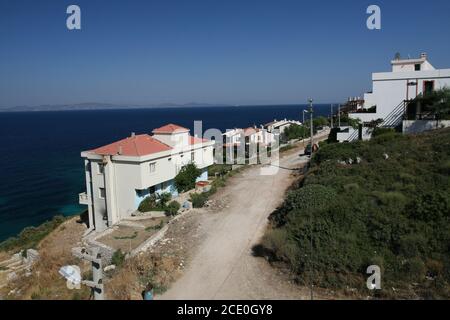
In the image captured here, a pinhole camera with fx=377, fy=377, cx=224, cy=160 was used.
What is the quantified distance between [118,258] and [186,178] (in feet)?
Answer: 41.8

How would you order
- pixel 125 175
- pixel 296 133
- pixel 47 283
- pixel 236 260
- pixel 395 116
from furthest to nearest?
pixel 296 133 → pixel 395 116 → pixel 125 175 → pixel 47 283 → pixel 236 260

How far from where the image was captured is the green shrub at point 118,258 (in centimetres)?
1525

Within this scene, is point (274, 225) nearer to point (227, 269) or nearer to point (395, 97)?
point (227, 269)

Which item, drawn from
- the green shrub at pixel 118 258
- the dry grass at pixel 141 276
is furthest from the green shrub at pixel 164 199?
the dry grass at pixel 141 276

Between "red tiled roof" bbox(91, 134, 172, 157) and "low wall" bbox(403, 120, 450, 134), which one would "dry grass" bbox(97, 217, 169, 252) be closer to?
"red tiled roof" bbox(91, 134, 172, 157)

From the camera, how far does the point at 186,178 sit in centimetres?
2789

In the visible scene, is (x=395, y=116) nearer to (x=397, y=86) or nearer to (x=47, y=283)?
(x=397, y=86)

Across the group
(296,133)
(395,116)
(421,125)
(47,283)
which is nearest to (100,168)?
(47,283)

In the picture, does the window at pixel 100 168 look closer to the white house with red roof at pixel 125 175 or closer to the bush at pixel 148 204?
the white house with red roof at pixel 125 175

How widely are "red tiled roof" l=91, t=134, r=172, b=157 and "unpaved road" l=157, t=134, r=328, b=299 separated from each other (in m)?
5.85

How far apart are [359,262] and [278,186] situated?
1346cm

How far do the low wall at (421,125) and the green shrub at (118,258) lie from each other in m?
24.3

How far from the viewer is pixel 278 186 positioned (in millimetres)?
24734

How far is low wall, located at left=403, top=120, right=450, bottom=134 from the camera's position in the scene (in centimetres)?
2825
